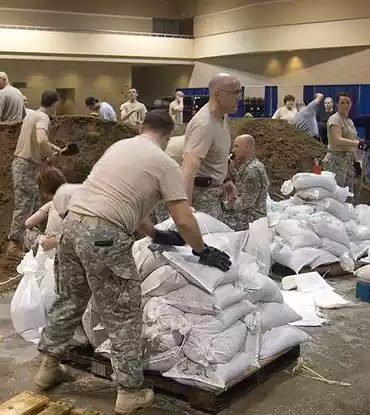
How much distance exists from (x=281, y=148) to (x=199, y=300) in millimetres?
7042

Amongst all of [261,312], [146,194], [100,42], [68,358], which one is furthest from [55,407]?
[100,42]

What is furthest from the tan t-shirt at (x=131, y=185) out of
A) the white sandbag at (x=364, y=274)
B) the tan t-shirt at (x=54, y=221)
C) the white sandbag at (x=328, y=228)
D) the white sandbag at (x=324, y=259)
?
the white sandbag at (x=328, y=228)

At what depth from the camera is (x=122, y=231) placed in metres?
3.23

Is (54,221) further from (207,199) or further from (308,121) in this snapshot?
(308,121)

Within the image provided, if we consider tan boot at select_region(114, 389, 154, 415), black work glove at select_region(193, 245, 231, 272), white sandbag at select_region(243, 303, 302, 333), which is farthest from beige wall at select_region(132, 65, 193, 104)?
tan boot at select_region(114, 389, 154, 415)

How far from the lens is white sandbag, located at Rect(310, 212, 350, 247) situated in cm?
628

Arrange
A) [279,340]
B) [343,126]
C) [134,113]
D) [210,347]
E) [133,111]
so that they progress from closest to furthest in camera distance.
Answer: [210,347] < [279,340] < [343,126] < [133,111] < [134,113]

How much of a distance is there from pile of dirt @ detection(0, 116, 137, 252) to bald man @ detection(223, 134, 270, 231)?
2.49 metres

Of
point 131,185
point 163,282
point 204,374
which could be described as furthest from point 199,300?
point 131,185

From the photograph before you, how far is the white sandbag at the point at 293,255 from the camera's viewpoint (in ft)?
19.8

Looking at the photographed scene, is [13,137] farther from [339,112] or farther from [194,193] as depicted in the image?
[194,193]

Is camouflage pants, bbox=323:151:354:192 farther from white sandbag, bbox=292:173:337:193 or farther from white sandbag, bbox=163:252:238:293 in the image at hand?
white sandbag, bbox=163:252:238:293

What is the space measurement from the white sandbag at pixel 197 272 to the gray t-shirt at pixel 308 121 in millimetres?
7735

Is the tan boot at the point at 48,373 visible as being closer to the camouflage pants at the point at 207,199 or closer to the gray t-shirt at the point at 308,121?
the camouflage pants at the point at 207,199
